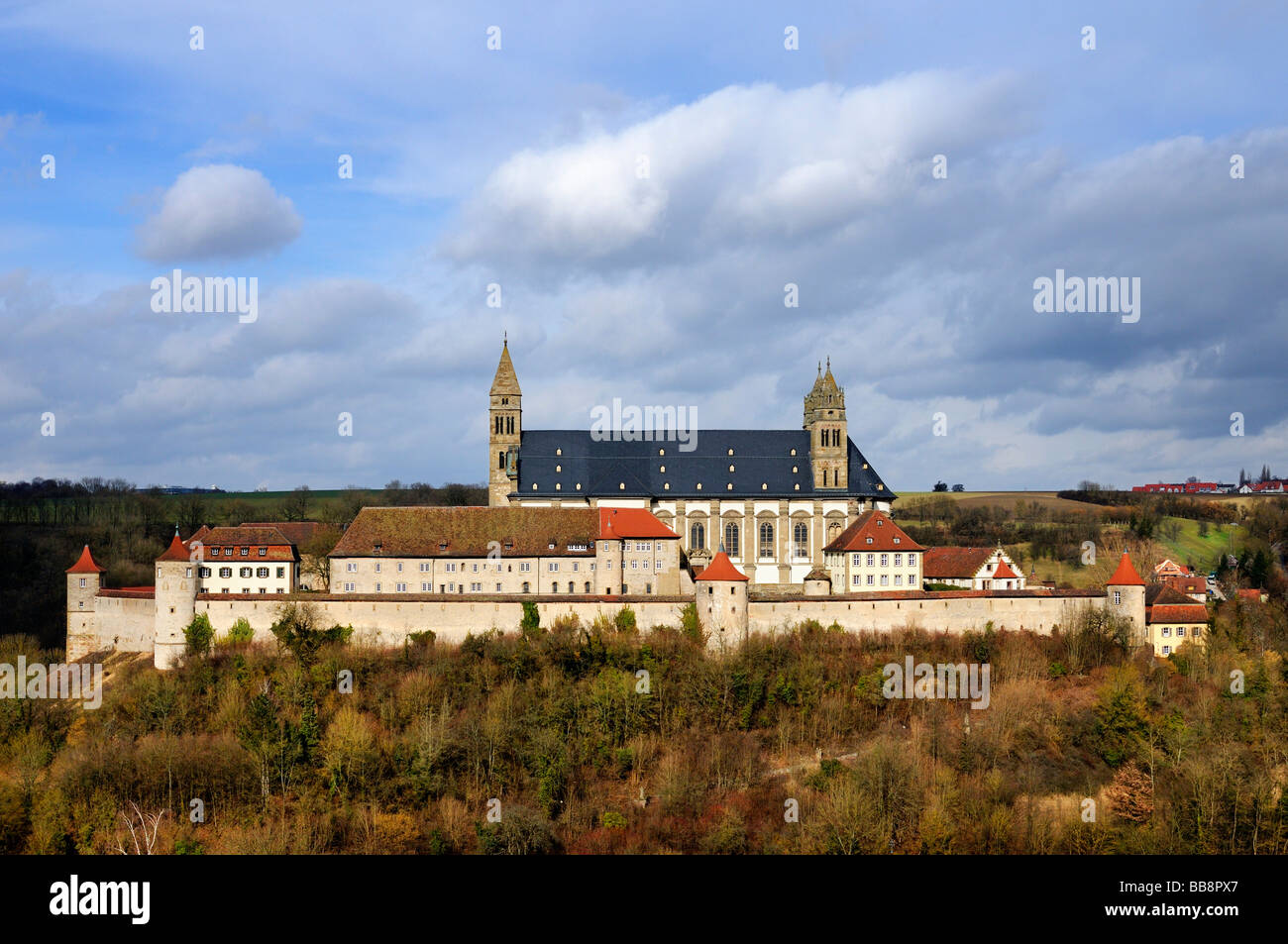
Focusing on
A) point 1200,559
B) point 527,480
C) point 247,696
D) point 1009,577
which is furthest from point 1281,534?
point 247,696

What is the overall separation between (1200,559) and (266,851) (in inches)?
3522

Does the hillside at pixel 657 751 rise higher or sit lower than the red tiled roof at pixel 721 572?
lower

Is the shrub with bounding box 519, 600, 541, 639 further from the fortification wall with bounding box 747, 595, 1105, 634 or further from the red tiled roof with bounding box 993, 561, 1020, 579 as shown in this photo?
the red tiled roof with bounding box 993, 561, 1020, 579

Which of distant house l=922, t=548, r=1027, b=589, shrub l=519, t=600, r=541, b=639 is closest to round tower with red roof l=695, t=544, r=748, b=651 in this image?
shrub l=519, t=600, r=541, b=639

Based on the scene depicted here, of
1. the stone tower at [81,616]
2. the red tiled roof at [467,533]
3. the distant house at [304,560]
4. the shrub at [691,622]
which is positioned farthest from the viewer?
→ the distant house at [304,560]

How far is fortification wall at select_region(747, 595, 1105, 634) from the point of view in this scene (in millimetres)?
55219

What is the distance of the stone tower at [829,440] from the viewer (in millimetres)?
73875

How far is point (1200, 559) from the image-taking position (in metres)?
106

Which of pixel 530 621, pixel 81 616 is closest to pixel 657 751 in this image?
pixel 530 621

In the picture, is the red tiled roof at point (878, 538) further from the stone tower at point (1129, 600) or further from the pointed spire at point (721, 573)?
the stone tower at point (1129, 600)

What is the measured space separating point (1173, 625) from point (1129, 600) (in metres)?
3.44

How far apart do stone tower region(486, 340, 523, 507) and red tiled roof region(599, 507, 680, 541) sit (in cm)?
1316

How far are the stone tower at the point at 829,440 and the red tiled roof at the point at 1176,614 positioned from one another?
20.3m

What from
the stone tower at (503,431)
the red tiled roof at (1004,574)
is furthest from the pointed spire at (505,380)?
the red tiled roof at (1004,574)
